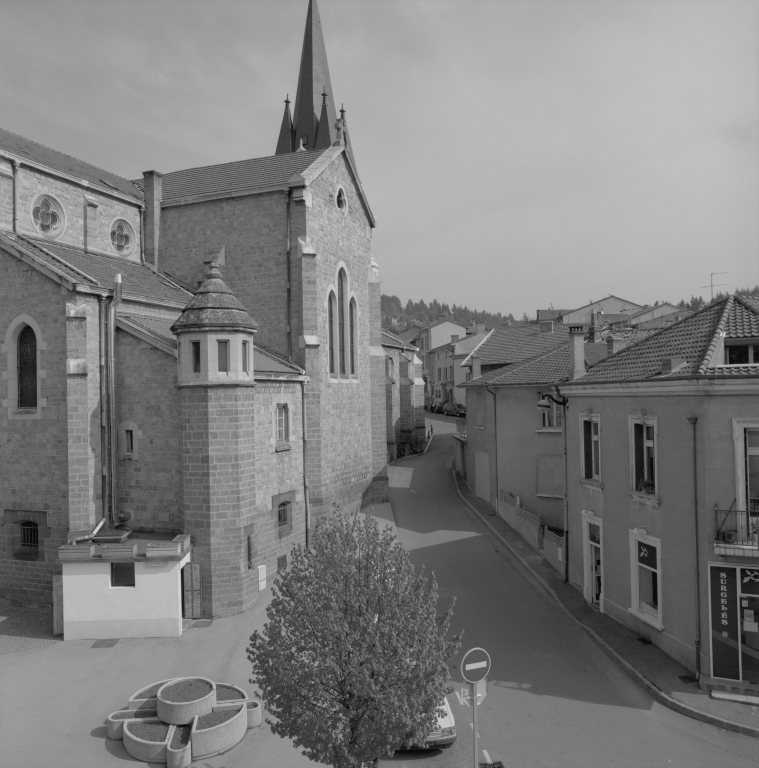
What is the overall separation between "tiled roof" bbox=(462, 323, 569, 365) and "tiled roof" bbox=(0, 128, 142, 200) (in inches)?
767

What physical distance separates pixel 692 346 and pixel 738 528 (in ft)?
15.3

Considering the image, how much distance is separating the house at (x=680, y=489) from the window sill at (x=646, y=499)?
3 cm

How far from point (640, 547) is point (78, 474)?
15.4 metres

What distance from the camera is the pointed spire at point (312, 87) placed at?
43.5m

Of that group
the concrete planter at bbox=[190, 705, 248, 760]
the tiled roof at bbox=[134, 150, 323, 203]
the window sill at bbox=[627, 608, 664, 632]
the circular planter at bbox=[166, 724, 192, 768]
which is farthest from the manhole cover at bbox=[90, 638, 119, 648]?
the tiled roof at bbox=[134, 150, 323, 203]

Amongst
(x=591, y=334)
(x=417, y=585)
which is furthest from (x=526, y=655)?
(x=591, y=334)

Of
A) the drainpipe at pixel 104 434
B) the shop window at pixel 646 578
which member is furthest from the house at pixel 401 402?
the shop window at pixel 646 578

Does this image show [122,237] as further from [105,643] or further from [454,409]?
[454,409]

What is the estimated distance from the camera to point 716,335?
47.9 ft

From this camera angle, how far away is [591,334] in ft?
109

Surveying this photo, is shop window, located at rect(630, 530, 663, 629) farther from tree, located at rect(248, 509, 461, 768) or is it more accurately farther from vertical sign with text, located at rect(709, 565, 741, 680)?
tree, located at rect(248, 509, 461, 768)

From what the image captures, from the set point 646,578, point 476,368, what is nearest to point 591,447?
point 646,578

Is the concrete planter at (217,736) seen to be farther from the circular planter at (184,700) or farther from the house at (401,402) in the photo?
the house at (401,402)

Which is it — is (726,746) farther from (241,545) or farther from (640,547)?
(241,545)
